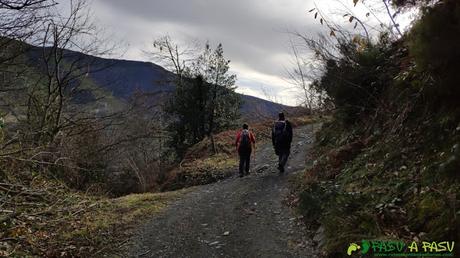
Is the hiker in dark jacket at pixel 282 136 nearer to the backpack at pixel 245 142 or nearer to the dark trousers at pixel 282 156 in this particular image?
the dark trousers at pixel 282 156

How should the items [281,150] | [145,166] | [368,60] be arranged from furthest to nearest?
[145,166] < [281,150] < [368,60]

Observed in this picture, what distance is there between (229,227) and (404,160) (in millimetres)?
3378

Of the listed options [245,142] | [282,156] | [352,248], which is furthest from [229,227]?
[245,142]

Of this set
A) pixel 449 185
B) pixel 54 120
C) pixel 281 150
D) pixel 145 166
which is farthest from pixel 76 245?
pixel 145 166

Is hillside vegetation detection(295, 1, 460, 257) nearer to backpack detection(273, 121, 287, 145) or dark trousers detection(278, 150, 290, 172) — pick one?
backpack detection(273, 121, 287, 145)

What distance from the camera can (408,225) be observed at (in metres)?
4.96

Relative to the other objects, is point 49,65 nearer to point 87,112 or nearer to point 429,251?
point 87,112

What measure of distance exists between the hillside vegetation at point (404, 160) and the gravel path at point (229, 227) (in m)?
0.55

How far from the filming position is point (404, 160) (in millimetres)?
6359

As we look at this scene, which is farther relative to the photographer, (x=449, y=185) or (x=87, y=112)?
(x=87, y=112)

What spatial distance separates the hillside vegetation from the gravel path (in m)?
0.55

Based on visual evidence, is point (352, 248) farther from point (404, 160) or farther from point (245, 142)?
point (245, 142)

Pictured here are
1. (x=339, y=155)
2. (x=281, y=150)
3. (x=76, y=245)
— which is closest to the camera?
(x=76, y=245)

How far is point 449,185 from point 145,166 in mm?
28372
